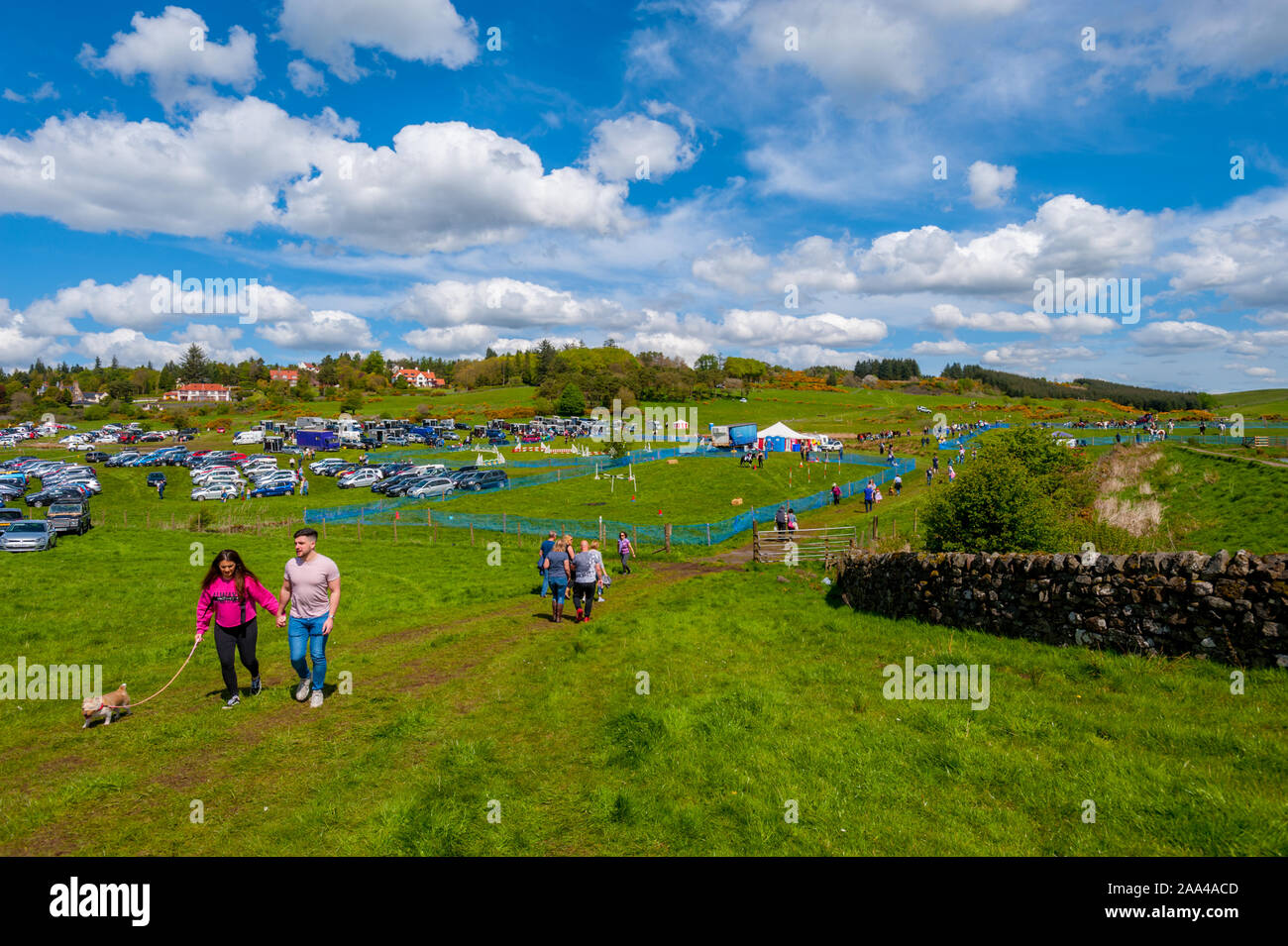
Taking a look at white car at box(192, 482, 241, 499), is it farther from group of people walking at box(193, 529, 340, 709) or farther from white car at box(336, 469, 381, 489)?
group of people walking at box(193, 529, 340, 709)

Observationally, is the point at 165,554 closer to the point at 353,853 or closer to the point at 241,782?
the point at 241,782

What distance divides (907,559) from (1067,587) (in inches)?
154

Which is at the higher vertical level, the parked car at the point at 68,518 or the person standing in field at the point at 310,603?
the person standing in field at the point at 310,603

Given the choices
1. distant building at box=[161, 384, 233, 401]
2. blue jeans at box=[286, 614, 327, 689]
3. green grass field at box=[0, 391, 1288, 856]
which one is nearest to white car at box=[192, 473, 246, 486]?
green grass field at box=[0, 391, 1288, 856]

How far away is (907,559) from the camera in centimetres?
1360

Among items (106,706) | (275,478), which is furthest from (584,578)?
(275,478)

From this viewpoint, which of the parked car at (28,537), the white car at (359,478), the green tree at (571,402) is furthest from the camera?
the green tree at (571,402)

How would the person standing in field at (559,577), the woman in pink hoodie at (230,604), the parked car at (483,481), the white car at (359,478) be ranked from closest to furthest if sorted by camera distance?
the woman in pink hoodie at (230,604) → the person standing in field at (559,577) → the parked car at (483,481) → the white car at (359,478)

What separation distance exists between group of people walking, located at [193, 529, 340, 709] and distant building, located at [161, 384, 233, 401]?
7139 inches

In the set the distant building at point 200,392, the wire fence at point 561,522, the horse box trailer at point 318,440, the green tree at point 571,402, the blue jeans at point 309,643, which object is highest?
the distant building at point 200,392

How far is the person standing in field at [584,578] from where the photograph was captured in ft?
45.8

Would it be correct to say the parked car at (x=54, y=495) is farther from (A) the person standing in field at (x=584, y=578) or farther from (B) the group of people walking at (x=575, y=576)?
(A) the person standing in field at (x=584, y=578)

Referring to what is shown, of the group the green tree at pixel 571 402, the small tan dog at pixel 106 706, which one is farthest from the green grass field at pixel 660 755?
the green tree at pixel 571 402

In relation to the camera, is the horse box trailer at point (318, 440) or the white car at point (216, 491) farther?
the horse box trailer at point (318, 440)
